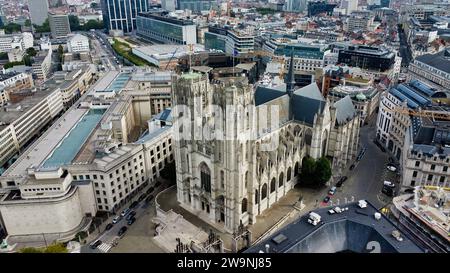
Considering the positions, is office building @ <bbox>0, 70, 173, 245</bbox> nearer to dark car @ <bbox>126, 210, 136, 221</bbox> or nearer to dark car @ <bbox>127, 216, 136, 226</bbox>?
dark car @ <bbox>126, 210, 136, 221</bbox>

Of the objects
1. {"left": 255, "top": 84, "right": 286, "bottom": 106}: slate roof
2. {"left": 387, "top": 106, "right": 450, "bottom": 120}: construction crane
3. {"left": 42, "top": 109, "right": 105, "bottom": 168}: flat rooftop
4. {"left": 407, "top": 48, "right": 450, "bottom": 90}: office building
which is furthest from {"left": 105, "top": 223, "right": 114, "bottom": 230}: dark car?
{"left": 407, "top": 48, "right": 450, "bottom": 90}: office building

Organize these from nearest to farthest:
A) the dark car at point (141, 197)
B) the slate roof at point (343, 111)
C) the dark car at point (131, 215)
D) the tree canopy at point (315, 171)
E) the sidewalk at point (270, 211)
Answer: the sidewalk at point (270, 211) → the dark car at point (131, 215) → the tree canopy at point (315, 171) → the dark car at point (141, 197) → the slate roof at point (343, 111)

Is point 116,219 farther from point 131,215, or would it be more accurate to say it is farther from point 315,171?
point 315,171

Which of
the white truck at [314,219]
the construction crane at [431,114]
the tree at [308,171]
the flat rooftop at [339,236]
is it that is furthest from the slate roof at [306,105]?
the white truck at [314,219]

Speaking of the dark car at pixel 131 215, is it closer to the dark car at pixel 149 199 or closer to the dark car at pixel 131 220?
the dark car at pixel 131 220

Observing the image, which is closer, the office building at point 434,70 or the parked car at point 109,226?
the parked car at point 109,226

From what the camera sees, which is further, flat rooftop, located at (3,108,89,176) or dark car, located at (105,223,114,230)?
flat rooftop, located at (3,108,89,176)

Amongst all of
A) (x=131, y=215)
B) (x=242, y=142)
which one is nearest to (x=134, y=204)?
(x=131, y=215)
